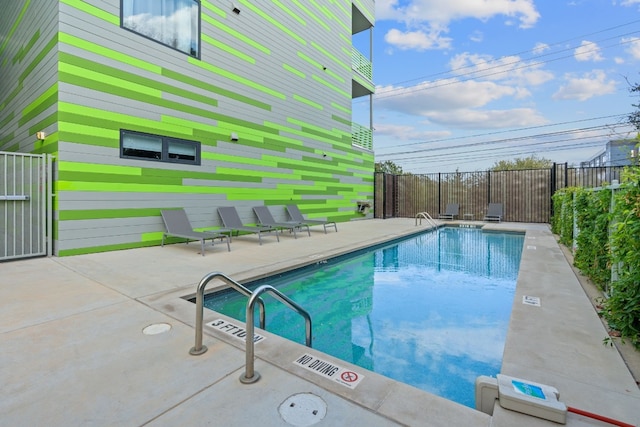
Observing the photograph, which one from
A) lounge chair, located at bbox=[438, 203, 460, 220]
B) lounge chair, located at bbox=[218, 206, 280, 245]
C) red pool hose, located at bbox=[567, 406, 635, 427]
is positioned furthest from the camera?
lounge chair, located at bbox=[438, 203, 460, 220]

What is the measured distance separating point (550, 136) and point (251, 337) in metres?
29.9

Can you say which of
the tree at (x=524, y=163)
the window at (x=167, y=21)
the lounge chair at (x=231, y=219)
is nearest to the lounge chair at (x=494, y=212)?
the lounge chair at (x=231, y=219)

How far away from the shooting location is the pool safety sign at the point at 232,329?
7.99 ft

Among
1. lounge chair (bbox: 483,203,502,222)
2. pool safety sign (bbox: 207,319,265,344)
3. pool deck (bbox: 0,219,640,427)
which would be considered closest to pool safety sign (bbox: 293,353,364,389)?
pool deck (bbox: 0,219,640,427)

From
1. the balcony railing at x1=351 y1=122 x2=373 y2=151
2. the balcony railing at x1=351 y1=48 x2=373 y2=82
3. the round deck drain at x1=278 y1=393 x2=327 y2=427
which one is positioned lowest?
the round deck drain at x1=278 y1=393 x2=327 y2=427

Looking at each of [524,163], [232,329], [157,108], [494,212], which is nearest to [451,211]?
[494,212]

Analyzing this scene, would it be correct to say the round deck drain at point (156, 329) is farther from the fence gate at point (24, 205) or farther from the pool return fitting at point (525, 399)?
the fence gate at point (24, 205)

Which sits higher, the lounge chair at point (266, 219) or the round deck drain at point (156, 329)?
the lounge chair at point (266, 219)

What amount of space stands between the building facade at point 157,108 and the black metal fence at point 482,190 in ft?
20.4

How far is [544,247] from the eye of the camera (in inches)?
272

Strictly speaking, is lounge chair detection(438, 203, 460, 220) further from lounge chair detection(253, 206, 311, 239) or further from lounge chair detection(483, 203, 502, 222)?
lounge chair detection(253, 206, 311, 239)

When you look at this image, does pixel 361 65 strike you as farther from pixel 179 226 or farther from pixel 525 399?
pixel 525 399

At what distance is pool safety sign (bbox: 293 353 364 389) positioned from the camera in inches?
73.4

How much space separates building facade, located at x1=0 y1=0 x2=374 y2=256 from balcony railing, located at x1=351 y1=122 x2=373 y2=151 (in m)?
3.06
